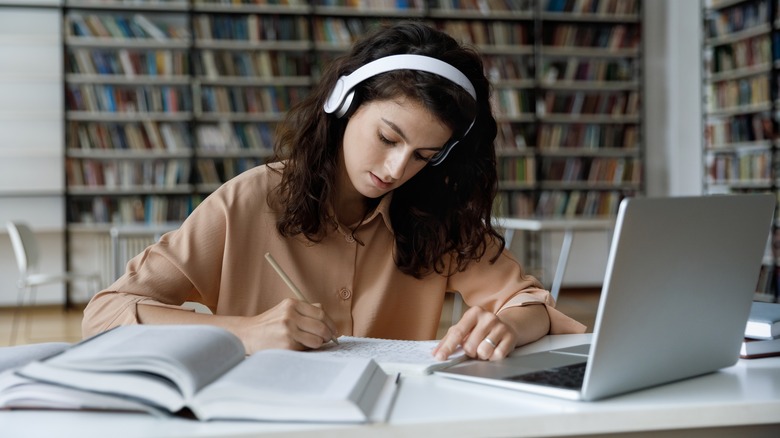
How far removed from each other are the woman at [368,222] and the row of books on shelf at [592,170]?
5.19 m

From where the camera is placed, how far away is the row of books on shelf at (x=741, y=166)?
18.5 feet

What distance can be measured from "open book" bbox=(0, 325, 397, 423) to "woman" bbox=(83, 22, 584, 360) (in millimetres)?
369

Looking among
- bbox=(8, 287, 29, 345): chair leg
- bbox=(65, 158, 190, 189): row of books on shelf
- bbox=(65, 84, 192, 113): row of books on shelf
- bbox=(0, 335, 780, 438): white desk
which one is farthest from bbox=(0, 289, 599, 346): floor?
bbox=(0, 335, 780, 438): white desk

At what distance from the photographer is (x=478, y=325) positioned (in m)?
1.04

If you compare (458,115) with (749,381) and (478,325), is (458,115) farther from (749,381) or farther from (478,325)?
(749,381)

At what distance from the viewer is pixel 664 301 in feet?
2.61

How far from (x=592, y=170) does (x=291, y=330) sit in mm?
5880

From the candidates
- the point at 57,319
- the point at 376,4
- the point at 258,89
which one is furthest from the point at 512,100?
the point at 57,319

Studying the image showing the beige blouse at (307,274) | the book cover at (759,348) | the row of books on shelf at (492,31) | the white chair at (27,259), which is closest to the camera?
the book cover at (759,348)

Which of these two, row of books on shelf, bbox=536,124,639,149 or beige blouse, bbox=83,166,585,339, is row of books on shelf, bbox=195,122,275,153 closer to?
row of books on shelf, bbox=536,124,639,149

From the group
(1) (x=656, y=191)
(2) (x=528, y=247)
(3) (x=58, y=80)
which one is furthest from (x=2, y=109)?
(1) (x=656, y=191)

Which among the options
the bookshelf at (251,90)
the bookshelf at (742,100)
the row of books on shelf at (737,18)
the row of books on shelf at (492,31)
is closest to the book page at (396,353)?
the bookshelf at (251,90)

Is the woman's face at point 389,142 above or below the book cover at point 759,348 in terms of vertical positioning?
above

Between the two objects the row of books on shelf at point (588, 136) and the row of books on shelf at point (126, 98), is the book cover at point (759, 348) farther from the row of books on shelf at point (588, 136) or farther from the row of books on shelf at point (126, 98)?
the row of books on shelf at point (588, 136)
